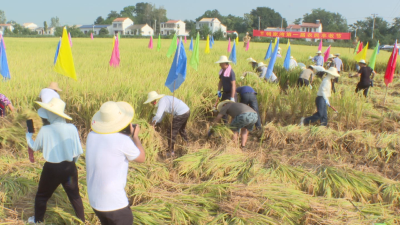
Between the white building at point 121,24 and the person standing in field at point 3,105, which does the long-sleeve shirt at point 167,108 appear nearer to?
the person standing in field at point 3,105

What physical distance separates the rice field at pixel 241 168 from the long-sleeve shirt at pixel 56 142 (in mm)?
611

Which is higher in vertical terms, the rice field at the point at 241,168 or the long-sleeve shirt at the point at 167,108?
the long-sleeve shirt at the point at 167,108

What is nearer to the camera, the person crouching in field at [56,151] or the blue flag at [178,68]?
the person crouching in field at [56,151]

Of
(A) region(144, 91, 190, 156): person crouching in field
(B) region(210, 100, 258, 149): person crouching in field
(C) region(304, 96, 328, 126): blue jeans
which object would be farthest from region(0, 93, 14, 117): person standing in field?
(C) region(304, 96, 328, 126): blue jeans

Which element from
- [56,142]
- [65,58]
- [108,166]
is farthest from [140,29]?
[108,166]

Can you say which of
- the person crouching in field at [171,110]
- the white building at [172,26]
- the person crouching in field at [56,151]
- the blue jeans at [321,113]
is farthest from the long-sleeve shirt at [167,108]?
the white building at [172,26]

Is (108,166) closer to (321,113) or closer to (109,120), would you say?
(109,120)

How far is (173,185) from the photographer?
121 inches

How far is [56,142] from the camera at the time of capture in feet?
7.22

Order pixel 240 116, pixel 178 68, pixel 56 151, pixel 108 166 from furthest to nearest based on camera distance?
pixel 240 116 < pixel 178 68 < pixel 56 151 < pixel 108 166

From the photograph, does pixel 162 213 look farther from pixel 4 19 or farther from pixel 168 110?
pixel 4 19

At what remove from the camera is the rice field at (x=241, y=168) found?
2.54m

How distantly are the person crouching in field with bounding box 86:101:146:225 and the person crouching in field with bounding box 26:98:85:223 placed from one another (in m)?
0.49

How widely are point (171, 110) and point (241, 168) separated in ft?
4.04
